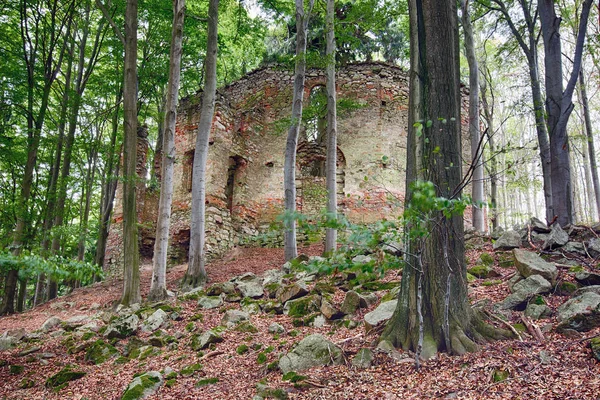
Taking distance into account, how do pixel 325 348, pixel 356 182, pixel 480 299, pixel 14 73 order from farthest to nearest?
pixel 356 182 < pixel 14 73 < pixel 480 299 < pixel 325 348

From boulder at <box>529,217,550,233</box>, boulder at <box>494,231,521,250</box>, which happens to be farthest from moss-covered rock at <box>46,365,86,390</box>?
boulder at <box>529,217,550,233</box>

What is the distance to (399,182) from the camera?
1481 centimetres

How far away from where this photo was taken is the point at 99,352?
5.70 m

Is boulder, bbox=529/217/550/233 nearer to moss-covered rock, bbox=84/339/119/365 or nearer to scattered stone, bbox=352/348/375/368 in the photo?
scattered stone, bbox=352/348/375/368

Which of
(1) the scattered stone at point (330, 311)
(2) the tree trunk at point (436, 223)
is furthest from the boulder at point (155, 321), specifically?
(2) the tree trunk at point (436, 223)

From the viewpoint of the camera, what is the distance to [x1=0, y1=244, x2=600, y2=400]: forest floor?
2.96m

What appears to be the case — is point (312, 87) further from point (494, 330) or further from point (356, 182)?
point (494, 330)

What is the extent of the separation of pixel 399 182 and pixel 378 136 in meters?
1.85

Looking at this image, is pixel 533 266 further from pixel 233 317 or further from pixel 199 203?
pixel 199 203

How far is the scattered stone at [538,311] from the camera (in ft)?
13.2

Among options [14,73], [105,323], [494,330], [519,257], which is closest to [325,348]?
[494,330]

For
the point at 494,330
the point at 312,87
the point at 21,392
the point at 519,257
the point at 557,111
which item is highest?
the point at 312,87

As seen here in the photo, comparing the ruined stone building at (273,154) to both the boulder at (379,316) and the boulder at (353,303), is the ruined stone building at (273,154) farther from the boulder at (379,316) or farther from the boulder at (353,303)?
the boulder at (379,316)

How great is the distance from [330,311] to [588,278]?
9.76 feet
